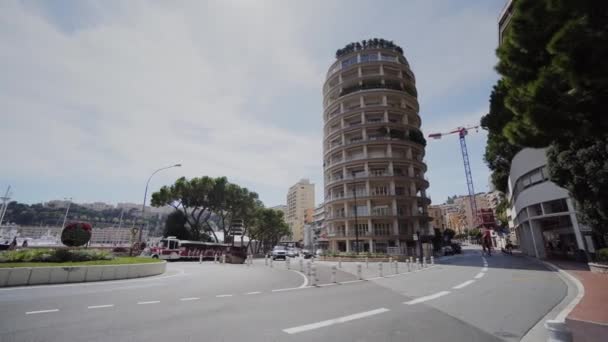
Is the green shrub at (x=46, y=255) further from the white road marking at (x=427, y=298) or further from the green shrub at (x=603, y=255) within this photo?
the green shrub at (x=603, y=255)

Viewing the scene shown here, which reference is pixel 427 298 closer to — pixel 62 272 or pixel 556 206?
pixel 62 272

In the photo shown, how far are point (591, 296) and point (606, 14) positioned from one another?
7.90 metres

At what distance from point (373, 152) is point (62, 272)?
1520 inches

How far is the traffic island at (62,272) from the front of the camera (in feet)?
34.1

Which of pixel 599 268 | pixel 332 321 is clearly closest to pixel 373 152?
pixel 599 268

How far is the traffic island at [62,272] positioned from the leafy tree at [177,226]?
108 feet

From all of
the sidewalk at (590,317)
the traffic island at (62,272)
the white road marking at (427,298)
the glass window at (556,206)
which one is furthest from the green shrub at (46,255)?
the glass window at (556,206)

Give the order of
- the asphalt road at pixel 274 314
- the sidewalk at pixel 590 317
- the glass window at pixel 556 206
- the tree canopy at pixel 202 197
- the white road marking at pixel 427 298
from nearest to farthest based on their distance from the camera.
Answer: the sidewalk at pixel 590 317 < the asphalt road at pixel 274 314 < the white road marking at pixel 427 298 < the glass window at pixel 556 206 < the tree canopy at pixel 202 197

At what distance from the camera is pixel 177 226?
4484 cm

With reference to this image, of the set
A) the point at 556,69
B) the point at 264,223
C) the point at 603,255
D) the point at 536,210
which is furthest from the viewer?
the point at 264,223

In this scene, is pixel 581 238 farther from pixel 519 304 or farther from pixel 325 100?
pixel 325 100

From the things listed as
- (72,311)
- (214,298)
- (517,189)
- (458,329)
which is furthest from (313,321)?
(517,189)

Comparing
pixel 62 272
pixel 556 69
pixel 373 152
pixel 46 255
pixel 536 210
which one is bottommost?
pixel 62 272

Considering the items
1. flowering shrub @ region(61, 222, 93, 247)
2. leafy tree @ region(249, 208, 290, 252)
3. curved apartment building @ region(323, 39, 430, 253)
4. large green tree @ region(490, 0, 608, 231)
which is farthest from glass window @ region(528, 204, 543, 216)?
leafy tree @ region(249, 208, 290, 252)
